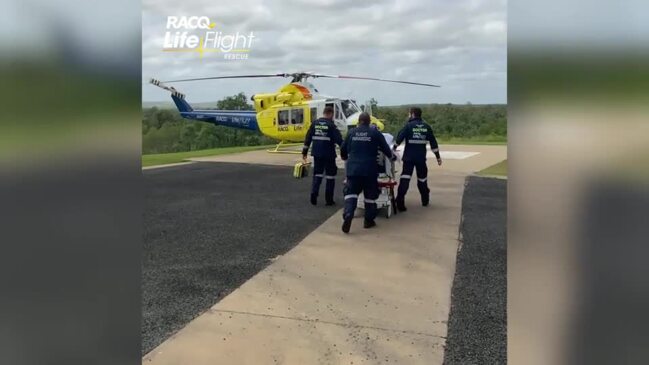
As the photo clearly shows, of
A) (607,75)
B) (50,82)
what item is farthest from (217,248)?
(607,75)

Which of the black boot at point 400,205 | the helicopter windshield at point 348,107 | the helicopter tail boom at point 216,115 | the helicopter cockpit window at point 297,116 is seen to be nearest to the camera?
the black boot at point 400,205

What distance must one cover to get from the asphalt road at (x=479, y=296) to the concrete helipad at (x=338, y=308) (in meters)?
0.08

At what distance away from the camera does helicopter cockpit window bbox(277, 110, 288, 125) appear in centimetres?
1367

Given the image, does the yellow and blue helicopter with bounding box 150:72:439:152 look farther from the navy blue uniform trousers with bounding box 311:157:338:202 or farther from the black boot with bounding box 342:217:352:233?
the black boot with bounding box 342:217:352:233

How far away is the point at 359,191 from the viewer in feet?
17.0

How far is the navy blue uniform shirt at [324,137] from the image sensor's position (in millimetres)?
6289

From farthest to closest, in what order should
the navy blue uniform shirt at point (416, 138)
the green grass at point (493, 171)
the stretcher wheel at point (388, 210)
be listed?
the green grass at point (493, 171), the navy blue uniform shirt at point (416, 138), the stretcher wheel at point (388, 210)

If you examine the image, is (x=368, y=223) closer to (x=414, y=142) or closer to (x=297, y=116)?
(x=414, y=142)

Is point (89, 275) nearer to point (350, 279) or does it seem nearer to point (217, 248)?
point (350, 279)

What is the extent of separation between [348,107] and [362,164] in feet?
27.6

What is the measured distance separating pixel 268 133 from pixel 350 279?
35.9 ft

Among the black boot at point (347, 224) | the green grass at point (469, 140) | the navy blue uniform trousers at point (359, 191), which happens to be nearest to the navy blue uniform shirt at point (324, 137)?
the navy blue uniform trousers at point (359, 191)

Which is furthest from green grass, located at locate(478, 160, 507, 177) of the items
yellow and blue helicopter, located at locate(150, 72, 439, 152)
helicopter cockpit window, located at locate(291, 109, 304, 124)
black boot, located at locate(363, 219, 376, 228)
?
helicopter cockpit window, located at locate(291, 109, 304, 124)

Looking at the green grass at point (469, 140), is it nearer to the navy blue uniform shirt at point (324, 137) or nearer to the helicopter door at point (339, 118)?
the helicopter door at point (339, 118)
